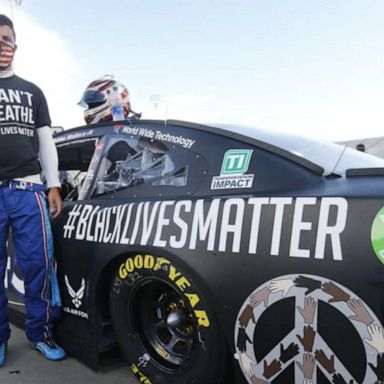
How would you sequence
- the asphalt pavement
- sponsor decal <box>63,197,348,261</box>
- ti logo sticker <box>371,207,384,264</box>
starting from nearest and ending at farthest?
ti logo sticker <box>371,207,384,264</box> → sponsor decal <box>63,197,348,261</box> → the asphalt pavement

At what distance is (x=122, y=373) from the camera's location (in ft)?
6.97

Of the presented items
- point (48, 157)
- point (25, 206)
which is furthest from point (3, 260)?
point (48, 157)

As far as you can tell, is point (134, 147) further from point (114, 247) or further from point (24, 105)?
point (24, 105)

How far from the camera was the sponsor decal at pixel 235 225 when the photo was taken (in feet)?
4.27

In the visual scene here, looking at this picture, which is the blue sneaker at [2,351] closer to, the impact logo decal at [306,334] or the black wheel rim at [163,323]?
the black wheel rim at [163,323]

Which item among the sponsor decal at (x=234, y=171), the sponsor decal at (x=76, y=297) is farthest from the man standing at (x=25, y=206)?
the sponsor decal at (x=234, y=171)

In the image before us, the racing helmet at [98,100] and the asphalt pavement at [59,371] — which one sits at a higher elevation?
the racing helmet at [98,100]

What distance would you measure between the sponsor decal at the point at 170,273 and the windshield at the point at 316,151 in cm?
64

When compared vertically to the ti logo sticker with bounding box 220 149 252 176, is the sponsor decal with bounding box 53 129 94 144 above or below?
below

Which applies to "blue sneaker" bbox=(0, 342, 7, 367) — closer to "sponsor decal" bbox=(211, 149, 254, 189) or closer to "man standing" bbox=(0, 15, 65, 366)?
"man standing" bbox=(0, 15, 65, 366)

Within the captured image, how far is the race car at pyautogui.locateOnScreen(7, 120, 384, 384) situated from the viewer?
1.26 m

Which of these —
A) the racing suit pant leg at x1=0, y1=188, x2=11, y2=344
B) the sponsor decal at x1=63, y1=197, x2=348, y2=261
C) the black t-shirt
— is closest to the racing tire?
the sponsor decal at x1=63, y1=197, x2=348, y2=261

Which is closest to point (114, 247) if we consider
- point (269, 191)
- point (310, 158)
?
point (269, 191)

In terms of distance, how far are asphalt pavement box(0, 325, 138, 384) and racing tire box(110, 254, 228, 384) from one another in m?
0.23
